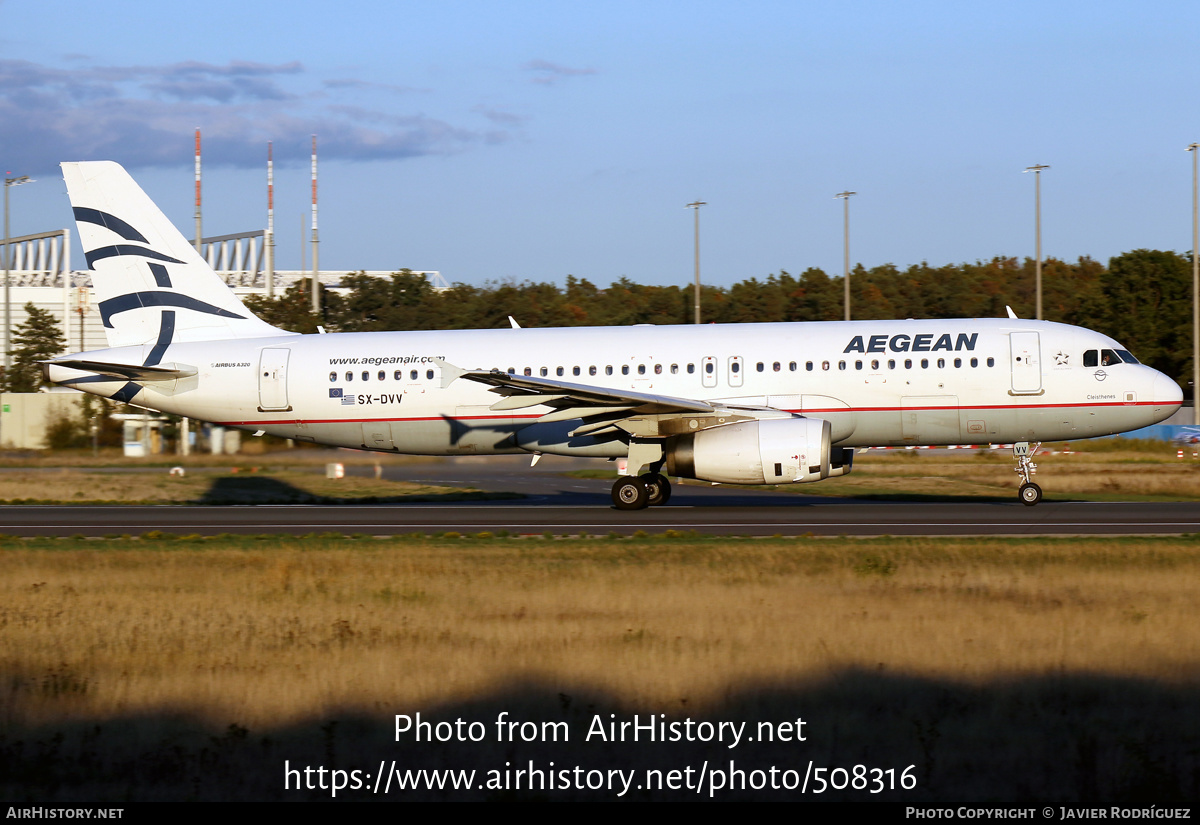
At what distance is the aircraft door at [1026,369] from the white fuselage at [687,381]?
29 millimetres

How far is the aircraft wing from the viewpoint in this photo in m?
22.4

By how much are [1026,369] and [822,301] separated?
5800 cm

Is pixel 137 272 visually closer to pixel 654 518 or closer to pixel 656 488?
pixel 656 488

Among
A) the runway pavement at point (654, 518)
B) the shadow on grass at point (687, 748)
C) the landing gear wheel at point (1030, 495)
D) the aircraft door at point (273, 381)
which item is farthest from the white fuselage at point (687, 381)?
the shadow on grass at point (687, 748)

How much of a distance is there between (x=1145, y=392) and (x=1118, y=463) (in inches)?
720

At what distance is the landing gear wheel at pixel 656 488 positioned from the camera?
2455cm

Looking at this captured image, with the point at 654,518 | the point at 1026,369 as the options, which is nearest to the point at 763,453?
the point at 654,518

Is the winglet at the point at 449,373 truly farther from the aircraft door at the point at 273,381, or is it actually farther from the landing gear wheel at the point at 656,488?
the landing gear wheel at the point at 656,488

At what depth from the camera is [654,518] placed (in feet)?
74.0

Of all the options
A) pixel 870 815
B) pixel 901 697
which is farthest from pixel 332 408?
pixel 870 815

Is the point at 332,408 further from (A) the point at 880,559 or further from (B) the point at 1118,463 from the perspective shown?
(B) the point at 1118,463

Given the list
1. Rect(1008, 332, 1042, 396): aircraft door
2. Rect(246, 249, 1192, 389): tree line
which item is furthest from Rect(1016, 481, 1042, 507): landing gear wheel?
Rect(246, 249, 1192, 389): tree line

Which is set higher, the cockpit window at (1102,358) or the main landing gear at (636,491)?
the cockpit window at (1102,358)

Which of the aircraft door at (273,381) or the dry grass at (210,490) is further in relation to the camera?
the dry grass at (210,490)
